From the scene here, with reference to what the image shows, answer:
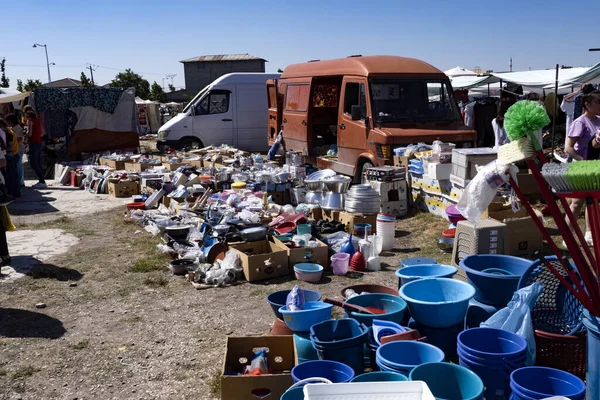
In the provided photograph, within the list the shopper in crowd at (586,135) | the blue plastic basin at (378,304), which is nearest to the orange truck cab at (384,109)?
the shopper in crowd at (586,135)

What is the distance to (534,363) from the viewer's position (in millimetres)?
3178

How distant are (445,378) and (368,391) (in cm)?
67

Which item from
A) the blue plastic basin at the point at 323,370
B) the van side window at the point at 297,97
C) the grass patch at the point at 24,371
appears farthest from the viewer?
the van side window at the point at 297,97

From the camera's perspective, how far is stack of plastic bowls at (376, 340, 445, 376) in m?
3.17

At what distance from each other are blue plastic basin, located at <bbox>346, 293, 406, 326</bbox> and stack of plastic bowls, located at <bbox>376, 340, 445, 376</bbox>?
1.52 feet

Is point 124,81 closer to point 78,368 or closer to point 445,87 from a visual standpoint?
point 445,87

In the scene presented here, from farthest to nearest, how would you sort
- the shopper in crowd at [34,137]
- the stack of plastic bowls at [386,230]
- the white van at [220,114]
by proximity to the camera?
the white van at [220,114]
the shopper in crowd at [34,137]
the stack of plastic bowls at [386,230]

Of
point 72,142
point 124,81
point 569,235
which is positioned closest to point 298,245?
point 569,235

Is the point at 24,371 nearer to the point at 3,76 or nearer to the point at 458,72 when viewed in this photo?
the point at 458,72

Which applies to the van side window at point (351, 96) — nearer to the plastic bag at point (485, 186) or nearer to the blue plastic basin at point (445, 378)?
the plastic bag at point (485, 186)

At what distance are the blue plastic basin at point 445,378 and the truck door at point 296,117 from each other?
8.66 m

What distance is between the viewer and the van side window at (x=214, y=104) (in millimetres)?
16297

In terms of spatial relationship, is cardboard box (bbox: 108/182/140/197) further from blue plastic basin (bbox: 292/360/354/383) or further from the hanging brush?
the hanging brush

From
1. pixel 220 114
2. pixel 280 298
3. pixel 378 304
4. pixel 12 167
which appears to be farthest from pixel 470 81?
pixel 378 304
